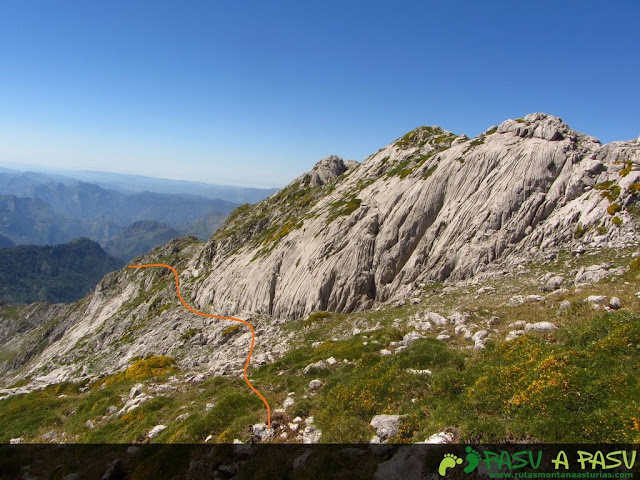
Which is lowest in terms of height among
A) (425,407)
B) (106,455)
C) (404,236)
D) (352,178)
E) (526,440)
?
(106,455)

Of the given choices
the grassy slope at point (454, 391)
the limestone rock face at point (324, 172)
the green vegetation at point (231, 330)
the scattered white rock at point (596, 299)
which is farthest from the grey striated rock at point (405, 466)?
the limestone rock face at point (324, 172)

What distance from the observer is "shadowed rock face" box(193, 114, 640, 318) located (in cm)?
3077

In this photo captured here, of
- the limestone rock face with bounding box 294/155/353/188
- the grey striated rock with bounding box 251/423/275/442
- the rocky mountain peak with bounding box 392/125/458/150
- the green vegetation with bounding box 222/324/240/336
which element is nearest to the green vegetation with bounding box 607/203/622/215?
the grey striated rock with bounding box 251/423/275/442

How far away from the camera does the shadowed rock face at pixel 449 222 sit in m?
30.8

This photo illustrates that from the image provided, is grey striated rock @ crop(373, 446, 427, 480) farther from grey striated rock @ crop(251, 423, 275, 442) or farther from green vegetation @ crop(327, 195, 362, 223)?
green vegetation @ crop(327, 195, 362, 223)

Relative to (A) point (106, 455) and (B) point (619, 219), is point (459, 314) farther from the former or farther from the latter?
(A) point (106, 455)

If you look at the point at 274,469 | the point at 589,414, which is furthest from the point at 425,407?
the point at 274,469

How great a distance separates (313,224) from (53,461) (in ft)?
126

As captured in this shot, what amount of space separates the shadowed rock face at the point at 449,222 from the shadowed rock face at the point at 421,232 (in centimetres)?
12

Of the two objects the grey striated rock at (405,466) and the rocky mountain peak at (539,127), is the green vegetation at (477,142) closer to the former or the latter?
the rocky mountain peak at (539,127)

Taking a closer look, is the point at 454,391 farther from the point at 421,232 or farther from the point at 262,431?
the point at 421,232

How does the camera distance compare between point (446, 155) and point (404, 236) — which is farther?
point (446, 155)

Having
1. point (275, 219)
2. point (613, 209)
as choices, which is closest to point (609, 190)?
point (613, 209)

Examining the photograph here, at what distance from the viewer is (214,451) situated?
42.3 feet
